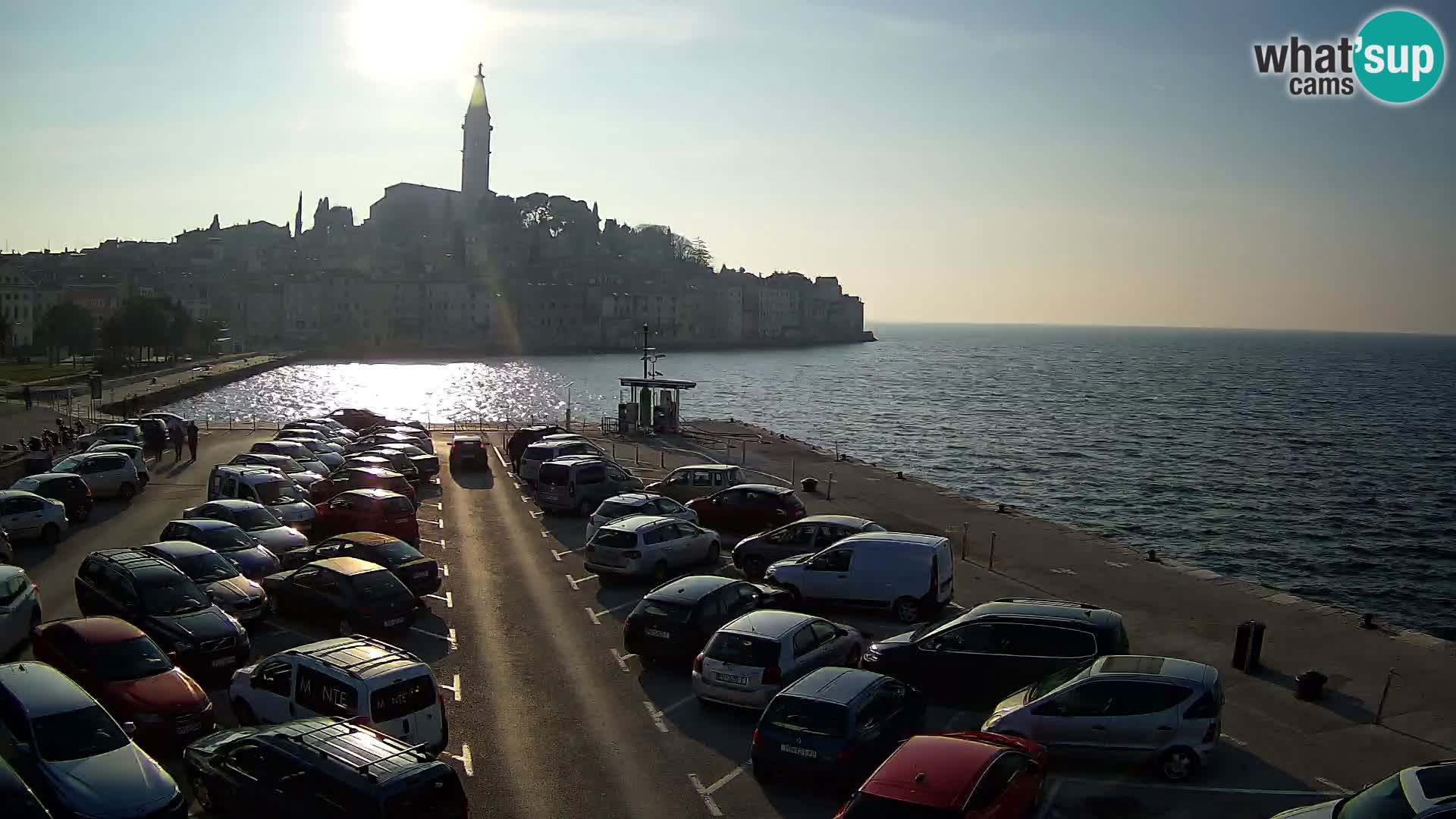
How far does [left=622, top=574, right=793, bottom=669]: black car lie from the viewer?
47.3 feet

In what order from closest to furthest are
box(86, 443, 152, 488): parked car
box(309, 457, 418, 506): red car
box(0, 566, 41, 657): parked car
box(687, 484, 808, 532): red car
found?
box(0, 566, 41, 657): parked car → box(687, 484, 808, 532): red car → box(309, 457, 418, 506): red car → box(86, 443, 152, 488): parked car

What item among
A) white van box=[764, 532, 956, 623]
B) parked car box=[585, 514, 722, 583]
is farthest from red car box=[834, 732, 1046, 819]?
parked car box=[585, 514, 722, 583]

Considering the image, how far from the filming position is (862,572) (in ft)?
56.7

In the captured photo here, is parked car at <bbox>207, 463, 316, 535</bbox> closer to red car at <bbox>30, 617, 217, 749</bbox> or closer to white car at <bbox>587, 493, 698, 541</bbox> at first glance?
white car at <bbox>587, 493, 698, 541</bbox>

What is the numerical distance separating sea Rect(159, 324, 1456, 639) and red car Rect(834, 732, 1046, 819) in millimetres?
24940

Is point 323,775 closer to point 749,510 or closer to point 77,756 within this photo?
point 77,756

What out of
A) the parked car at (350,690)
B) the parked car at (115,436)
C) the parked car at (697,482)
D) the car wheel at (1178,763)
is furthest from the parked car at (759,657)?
the parked car at (115,436)

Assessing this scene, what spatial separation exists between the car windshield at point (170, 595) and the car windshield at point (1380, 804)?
1331cm

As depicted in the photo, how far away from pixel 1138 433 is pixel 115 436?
208 ft

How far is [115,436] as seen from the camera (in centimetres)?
3344

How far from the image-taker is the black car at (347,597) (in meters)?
15.3

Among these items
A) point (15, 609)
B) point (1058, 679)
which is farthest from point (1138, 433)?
point (15, 609)


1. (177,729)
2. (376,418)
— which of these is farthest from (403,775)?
(376,418)

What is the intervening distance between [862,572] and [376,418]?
119ft
